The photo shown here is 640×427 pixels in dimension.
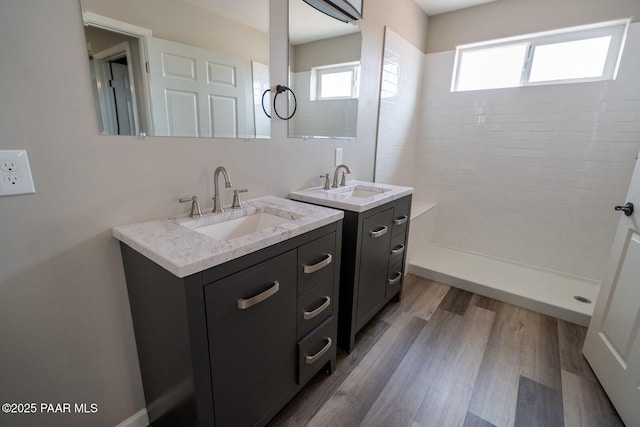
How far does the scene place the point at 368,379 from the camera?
1.56 meters

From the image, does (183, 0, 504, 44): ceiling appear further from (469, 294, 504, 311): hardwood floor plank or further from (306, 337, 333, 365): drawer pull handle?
(469, 294, 504, 311): hardwood floor plank

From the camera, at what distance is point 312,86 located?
6.07ft

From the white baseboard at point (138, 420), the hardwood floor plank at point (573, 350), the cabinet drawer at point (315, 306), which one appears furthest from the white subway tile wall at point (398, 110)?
the white baseboard at point (138, 420)

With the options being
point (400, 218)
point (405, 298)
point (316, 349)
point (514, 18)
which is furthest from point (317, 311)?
point (514, 18)

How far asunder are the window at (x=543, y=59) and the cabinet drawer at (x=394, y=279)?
6.70 feet

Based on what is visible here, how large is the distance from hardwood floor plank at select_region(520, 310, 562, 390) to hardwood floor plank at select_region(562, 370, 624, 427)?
0.18 ft

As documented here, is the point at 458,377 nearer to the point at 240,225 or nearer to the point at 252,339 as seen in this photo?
the point at 252,339

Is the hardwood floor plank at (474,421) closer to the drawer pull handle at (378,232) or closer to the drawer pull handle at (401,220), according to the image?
the drawer pull handle at (378,232)

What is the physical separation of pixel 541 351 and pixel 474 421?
82cm

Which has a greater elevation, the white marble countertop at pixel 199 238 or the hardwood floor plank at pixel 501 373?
the white marble countertop at pixel 199 238

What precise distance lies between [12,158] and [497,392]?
2232mm

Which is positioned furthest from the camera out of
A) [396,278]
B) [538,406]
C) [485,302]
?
[485,302]

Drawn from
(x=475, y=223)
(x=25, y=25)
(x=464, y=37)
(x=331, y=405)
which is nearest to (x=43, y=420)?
(x=331, y=405)

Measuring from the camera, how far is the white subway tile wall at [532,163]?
229 centimetres
